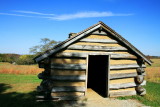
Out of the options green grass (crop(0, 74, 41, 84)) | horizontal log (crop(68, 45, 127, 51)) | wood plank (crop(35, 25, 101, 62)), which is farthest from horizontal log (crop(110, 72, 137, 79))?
green grass (crop(0, 74, 41, 84))

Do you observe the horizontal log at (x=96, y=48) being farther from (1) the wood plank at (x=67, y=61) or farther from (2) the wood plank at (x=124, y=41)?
(1) the wood plank at (x=67, y=61)

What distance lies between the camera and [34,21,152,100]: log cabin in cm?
788

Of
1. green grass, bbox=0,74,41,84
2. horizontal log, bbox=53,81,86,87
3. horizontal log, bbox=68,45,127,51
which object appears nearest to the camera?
horizontal log, bbox=53,81,86,87

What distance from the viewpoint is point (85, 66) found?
8.33 meters

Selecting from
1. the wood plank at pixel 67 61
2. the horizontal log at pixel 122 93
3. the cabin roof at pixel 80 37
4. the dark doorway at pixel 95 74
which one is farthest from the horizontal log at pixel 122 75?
the dark doorway at pixel 95 74

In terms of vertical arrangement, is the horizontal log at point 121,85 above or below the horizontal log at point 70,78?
below

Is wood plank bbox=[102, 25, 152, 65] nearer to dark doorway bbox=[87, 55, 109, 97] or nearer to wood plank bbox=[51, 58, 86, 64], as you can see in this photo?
wood plank bbox=[51, 58, 86, 64]

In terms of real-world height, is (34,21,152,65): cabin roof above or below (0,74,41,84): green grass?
above

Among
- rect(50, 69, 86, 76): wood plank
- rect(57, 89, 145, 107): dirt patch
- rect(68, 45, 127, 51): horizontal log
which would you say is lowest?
rect(57, 89, 145, 107): dirt patch

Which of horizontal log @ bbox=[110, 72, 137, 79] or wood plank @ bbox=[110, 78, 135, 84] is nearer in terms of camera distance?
horizontal log @ bbox=[110, 72, 137, 79]

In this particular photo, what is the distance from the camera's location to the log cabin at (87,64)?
25.8ft

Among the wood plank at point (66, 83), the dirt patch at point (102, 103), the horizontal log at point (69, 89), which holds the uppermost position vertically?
the wood plank at point (66, 83)

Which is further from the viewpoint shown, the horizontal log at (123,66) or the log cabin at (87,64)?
the horizontal log at (123,66)

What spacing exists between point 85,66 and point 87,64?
184 millimetres
